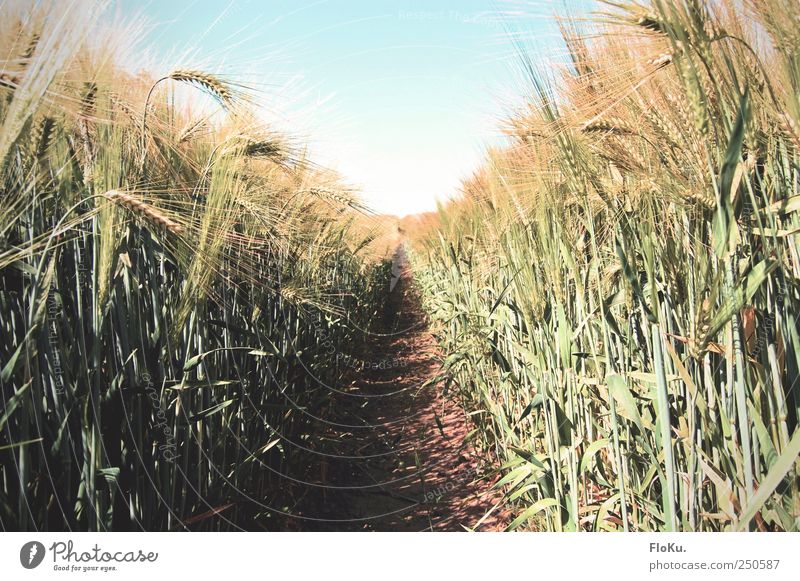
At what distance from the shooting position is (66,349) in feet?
4.28

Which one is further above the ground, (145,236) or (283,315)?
(145,236)

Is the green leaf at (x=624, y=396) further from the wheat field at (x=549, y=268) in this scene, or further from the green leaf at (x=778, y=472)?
the green leaf at (x=778, y=472)

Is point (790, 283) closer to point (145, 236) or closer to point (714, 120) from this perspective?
point (714, 120)

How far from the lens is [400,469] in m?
3.11

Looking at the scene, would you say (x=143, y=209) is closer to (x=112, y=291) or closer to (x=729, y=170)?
(x=112, y=291)

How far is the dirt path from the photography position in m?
2.54

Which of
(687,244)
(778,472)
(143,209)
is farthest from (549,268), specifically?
(143,209)

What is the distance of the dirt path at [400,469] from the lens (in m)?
2.54

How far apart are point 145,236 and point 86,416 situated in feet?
2.00
